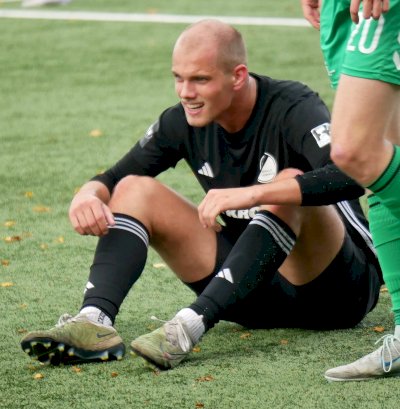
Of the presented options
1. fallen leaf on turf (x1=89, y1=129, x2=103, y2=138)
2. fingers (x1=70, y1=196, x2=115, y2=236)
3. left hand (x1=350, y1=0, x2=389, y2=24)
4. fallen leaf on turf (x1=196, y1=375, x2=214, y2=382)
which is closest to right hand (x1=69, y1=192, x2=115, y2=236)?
fingers (x1=70, y1=196, x2=115, y2=236)

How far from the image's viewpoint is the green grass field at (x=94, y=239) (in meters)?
3.49

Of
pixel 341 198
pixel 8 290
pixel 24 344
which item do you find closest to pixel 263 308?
pixel 341 198

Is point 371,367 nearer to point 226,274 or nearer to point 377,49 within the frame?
point 226,274

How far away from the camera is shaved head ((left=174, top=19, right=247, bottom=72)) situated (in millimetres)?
3846

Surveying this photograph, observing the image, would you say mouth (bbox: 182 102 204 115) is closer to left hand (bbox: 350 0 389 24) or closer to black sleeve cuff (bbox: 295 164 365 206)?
black sleeve cuff (bbox: 295 164 365 206)

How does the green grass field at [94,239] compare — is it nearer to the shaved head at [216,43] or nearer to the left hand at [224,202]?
the left hand at [224,202]

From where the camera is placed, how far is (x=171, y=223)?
156 inches

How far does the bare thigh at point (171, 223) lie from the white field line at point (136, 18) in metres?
7.72

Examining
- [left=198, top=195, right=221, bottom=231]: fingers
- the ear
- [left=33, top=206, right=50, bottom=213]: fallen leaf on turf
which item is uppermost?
the ear

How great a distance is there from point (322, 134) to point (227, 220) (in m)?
0.51

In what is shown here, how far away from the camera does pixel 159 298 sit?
460 cm

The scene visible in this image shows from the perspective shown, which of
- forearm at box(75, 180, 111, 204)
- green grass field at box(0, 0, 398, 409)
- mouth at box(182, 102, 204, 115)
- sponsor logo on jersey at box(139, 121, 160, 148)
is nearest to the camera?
green grass field at box(0, 0, 398, 409)

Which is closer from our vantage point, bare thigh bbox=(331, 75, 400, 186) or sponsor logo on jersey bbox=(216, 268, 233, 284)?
bare thigh bbox=(331, 75, 400, 186)

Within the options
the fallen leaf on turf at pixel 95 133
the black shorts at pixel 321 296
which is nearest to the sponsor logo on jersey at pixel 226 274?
the black shorts at pixel 321 296
